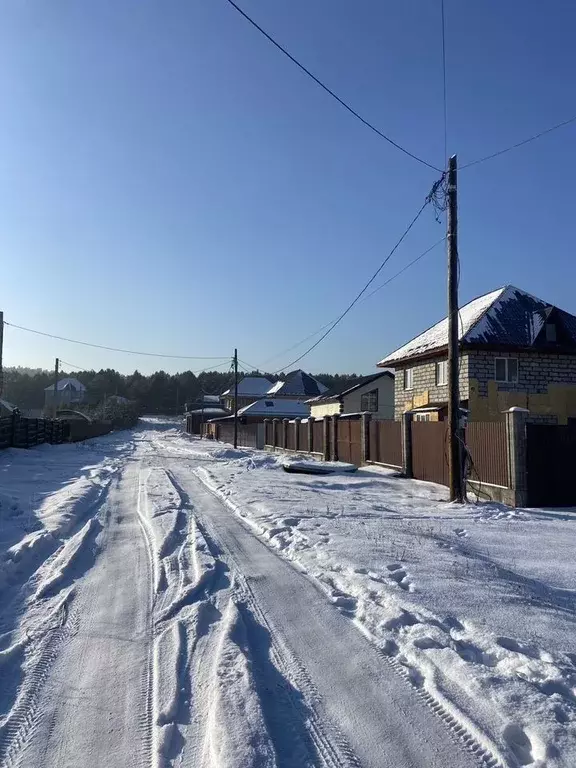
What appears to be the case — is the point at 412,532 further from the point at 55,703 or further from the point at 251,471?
the point at 251,471

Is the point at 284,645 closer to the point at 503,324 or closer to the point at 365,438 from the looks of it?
the point at 365,438

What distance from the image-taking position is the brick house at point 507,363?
2516 cm

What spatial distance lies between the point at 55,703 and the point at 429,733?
2364mm

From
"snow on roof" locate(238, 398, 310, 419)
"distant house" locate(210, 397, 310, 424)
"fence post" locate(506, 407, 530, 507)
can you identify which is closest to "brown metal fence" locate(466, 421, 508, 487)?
"fence post" locate(506, 407, 530, 507)

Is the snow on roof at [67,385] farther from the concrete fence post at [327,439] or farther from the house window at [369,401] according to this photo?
the concrete fence post at [327,439]

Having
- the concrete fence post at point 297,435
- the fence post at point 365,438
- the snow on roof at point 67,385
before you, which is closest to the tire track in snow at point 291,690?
the fence post at point 365,438

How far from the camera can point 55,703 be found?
4.13 metres

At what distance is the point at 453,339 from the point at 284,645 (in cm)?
1079

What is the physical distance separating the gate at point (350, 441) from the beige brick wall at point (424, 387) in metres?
1.75

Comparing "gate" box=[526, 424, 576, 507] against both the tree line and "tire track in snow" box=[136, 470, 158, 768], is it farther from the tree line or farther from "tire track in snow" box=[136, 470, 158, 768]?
the tree line

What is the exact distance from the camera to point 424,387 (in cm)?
2802

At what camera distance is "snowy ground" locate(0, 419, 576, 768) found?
3.62 m

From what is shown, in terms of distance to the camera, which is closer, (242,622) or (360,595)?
(242,622)

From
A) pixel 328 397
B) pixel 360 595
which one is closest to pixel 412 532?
pixel 360 595
